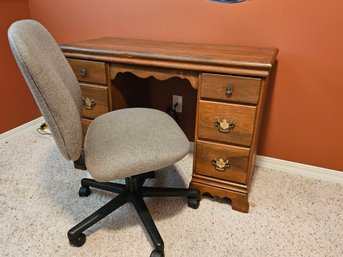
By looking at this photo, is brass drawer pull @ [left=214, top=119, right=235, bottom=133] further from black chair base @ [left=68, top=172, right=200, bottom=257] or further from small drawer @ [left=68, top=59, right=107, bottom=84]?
small drawer @ [left=68, top=59, right=107, bottom=84]

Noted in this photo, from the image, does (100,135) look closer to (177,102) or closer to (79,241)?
(79,241)

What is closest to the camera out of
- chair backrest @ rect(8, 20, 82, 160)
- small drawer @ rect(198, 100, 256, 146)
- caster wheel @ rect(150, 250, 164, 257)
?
chair backrest @ rect(8, 20, 82, 160)

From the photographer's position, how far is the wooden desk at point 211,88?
114 centimetres

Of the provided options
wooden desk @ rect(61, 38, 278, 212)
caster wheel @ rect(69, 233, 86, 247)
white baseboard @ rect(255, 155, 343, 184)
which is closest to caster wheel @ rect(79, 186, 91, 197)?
caster wheel @ rect(69, 233, 86, 247)

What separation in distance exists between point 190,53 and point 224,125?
0.37 meters

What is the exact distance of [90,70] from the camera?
1.38 m

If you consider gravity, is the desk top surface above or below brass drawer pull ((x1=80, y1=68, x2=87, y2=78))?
above

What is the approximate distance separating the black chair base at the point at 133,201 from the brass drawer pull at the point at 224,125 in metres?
0.35

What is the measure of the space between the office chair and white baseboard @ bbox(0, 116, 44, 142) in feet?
3.04

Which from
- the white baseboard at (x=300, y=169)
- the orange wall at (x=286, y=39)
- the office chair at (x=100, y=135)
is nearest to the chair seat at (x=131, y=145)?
the office chair at (x=100, y=135)

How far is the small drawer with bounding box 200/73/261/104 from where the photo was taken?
3.67 feet

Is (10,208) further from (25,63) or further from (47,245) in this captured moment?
(25,63)

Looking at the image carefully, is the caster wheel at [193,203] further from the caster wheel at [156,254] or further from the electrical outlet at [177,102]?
the electrical outlet at [177,102]

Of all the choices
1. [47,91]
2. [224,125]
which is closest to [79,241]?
[47,91]
